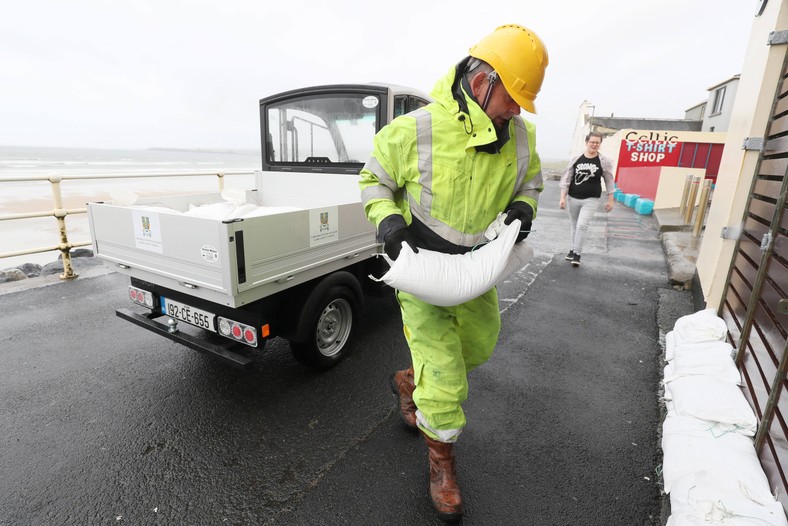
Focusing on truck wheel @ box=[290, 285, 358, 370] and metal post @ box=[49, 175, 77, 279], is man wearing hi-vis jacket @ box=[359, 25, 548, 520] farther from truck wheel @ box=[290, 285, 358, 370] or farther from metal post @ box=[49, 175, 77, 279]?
metal post @ box=[49, 175, 77, 279]

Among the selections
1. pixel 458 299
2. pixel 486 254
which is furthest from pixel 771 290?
pixel 458 299

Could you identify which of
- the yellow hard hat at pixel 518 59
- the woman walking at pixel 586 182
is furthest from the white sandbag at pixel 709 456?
the woman walking at pixel 586 182

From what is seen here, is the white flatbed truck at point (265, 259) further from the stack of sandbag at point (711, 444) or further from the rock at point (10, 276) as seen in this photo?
the rock at point (10, 276)

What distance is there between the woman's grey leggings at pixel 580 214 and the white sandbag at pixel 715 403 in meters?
4.10

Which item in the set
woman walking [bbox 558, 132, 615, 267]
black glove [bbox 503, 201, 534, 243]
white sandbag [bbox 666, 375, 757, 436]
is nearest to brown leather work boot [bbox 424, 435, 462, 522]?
black glove [bbox 503, 201, 534, 243]

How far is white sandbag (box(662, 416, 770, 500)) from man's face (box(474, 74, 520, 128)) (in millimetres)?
1861

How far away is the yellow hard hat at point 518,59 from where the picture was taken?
1912 millimetres

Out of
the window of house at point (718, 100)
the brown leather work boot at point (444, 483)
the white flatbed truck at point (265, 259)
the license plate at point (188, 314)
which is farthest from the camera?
the window of house at point (718, 100)

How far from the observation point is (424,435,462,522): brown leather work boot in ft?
6.81

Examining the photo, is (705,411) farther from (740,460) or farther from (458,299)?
(458,299)

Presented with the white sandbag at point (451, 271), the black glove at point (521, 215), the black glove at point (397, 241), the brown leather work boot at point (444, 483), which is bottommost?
the brown leather work boot at point (444, 483)

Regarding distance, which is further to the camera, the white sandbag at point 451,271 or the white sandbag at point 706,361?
the white sandbag at point 706,361

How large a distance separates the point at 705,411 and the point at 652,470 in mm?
455

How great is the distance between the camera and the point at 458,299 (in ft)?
6.48
